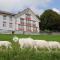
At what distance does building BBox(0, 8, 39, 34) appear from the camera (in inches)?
3669

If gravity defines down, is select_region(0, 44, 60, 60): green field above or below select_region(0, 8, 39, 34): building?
below

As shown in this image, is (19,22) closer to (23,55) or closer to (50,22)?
(50,22)

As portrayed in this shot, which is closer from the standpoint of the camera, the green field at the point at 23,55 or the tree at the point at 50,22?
the green field at the point at 23,55

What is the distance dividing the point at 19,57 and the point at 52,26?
3880 inches

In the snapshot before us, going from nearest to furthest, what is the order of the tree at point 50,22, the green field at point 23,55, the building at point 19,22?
the green field at point 23,55
the building at point 19,22
the tree at point 50,22

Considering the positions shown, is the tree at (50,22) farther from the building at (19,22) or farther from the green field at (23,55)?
the green field at (23,55)

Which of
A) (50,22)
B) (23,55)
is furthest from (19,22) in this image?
(23,55)

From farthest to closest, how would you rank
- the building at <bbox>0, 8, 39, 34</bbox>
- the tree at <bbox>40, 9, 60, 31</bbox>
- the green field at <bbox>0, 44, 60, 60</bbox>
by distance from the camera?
1. the tree at <bbox>40, 9, 60, 31</bbox>
2. the building at <bbox>0, 8, 39, 34</bbox>
3. the green field at <bbox>0, 44, 60, 60</bbox>

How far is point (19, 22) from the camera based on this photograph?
98.2m

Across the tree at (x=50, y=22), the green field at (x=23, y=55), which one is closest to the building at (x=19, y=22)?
the tree at (x=50, y=22)

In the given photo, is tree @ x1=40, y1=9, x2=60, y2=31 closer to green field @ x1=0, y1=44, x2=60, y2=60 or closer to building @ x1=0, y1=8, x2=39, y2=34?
building @ x1=0, y1=8, x2=39, y2=34

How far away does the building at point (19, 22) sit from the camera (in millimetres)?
93188

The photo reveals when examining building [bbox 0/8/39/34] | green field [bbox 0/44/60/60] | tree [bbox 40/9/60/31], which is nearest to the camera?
green field [bbox 0/44/60/60]

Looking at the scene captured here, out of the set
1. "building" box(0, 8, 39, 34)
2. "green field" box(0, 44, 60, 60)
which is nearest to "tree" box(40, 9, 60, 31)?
"building" box(0, 8, 39, 34)
